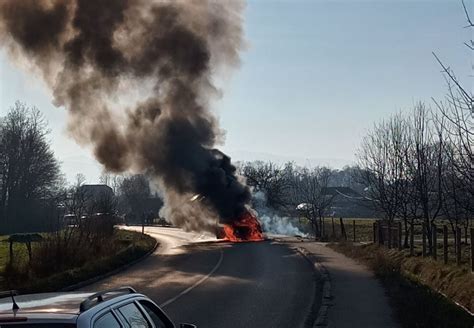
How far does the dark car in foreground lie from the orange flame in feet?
120

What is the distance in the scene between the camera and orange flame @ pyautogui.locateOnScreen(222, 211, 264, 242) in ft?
139

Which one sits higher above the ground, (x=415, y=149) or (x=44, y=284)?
(x=415, y=149)

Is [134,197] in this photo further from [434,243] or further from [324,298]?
[324,298]

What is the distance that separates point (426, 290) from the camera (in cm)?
1497

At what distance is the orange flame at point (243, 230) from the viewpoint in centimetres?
4225

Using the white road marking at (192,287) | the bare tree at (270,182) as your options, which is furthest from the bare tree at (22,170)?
the white road marking at (192,287)

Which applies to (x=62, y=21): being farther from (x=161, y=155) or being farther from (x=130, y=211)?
(x=130, y=211)

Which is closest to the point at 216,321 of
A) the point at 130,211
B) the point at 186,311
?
the point at 186,311

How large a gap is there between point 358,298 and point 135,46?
2690 centimetres

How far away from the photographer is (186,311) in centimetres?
1396

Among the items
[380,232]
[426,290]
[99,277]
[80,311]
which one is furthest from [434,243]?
[80,311]

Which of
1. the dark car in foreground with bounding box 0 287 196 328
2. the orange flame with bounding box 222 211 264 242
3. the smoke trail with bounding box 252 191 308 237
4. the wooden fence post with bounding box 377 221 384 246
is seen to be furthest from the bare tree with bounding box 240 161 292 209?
the dark car in foreground with bounding box 0 287 196 328

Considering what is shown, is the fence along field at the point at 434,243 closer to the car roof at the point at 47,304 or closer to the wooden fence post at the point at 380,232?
the wooden fence post at the point at 380,232

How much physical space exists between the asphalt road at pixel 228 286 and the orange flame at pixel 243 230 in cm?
1088
